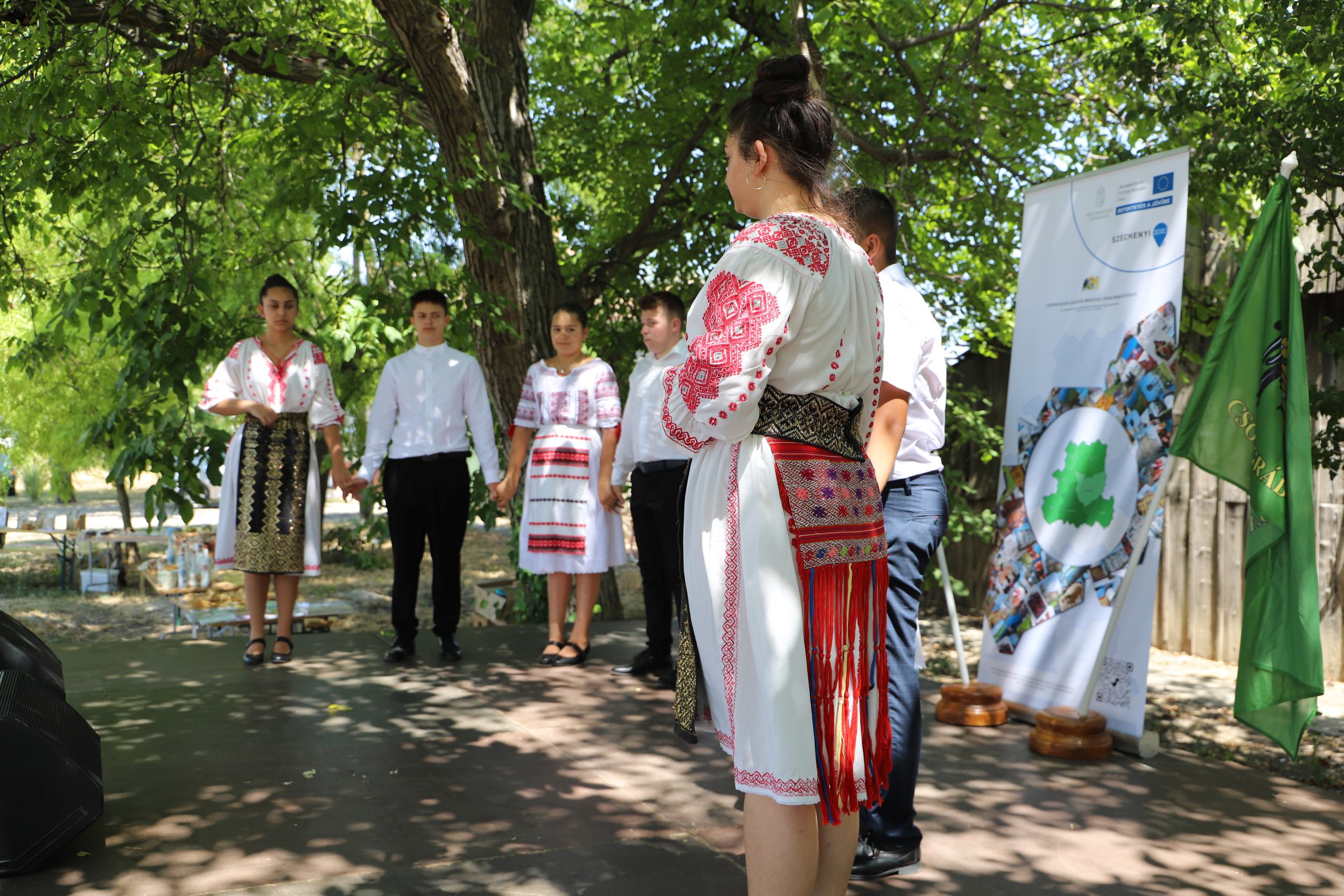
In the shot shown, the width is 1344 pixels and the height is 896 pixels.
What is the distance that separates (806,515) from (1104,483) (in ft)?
9.66

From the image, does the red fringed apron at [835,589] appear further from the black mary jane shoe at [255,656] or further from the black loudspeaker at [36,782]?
the black mary jane shoe at [255,656]

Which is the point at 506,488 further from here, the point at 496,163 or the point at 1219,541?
the point at 1219,541

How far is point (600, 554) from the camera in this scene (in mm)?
5809

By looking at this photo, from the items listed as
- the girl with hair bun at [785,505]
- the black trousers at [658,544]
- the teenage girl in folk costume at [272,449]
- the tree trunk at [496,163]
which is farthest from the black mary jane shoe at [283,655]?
the girl with hair bun at [785,505]

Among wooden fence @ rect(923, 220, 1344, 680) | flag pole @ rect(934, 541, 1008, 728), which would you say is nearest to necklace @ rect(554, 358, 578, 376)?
flag pole @ rect(934, 541, 1008, 728)

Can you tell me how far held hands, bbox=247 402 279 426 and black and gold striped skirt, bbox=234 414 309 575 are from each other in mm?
27

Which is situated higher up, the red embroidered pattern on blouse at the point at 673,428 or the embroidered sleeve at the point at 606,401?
the embroidered sleeve at the point at 606,401

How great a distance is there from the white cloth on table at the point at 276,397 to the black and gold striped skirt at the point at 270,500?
44 mm

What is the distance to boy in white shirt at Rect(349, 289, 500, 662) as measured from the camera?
570 centimetres

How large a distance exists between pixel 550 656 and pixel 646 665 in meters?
0.56

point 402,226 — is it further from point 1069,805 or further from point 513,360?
point 1069,805

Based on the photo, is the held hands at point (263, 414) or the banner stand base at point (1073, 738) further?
the held hands at point (263, 414)

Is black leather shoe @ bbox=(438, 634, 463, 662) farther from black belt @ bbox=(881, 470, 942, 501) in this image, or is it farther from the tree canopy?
black belt @ bbox=(881, 470, 942, 501)

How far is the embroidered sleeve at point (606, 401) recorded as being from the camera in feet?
18.8
